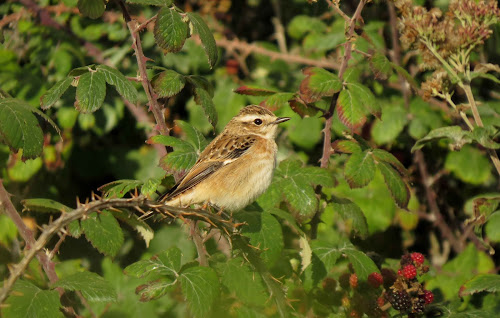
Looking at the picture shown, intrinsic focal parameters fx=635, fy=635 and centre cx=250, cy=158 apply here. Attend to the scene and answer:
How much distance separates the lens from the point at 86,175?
623 cm

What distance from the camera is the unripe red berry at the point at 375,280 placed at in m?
3.35

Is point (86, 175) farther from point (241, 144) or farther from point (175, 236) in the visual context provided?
point (241, 144)

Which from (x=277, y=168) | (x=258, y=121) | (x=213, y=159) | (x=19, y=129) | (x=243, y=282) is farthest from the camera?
(x=258, y=121)

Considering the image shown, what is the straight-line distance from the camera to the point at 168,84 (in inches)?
132

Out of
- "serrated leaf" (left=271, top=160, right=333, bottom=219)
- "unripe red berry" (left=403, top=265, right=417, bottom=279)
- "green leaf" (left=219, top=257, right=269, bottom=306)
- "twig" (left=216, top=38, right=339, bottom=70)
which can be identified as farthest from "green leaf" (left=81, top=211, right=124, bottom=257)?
"twig" (left=216, top=38, right=339, bottom=70)

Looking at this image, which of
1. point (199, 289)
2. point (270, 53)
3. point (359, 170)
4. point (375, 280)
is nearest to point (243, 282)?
point (199, 289)

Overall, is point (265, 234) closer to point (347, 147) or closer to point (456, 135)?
point (347, 147)

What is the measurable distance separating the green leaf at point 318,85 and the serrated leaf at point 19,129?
4.69 ft

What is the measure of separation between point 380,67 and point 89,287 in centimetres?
202

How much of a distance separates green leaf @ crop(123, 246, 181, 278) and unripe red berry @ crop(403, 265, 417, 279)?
1.18 meters

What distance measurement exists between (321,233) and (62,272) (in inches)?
84.8

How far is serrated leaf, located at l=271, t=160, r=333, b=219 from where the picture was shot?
136 inches

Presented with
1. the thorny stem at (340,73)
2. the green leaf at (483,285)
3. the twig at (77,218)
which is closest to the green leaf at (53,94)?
the twig at (77,218)

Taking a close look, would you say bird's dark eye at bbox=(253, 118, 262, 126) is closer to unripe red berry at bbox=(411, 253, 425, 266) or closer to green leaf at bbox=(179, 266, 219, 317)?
unripe red berry at bbox=(411, 253, 425, 266)
